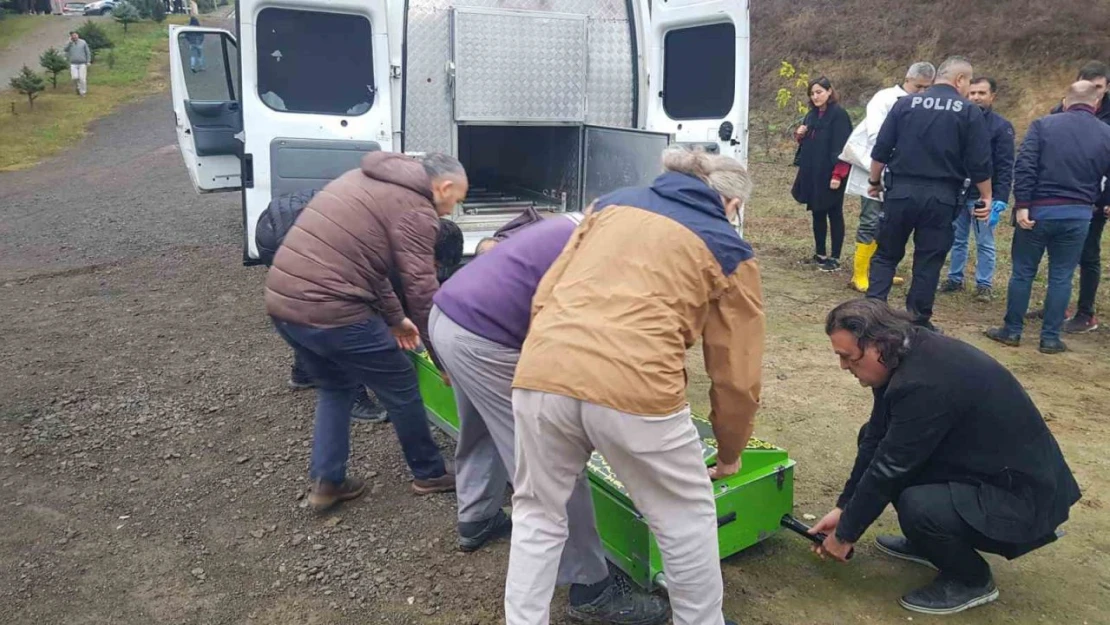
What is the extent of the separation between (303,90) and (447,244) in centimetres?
184

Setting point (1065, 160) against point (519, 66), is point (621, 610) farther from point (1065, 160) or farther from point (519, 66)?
point (1065, 160)

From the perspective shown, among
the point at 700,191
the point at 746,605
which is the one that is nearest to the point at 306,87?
the point at 700,191

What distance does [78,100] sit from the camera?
2064cm

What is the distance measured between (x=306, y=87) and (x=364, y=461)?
2282mm

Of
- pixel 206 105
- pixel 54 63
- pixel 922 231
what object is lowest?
pixel 922 231

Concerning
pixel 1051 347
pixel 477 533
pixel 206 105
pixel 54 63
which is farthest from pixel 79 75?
pixel 1051 347

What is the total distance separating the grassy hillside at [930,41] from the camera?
1474 cm

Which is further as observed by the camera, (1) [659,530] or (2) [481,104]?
(2) [481,104]

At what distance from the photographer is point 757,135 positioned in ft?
52.5

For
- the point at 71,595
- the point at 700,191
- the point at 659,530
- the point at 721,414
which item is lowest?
the point at 71,595

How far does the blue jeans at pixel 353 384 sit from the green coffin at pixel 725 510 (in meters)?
0.77

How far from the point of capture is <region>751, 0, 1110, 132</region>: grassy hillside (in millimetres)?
14742

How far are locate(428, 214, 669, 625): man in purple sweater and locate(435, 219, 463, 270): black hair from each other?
0.92 metres

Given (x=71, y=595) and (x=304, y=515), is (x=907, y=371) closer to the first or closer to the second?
(x=304, y=515)
